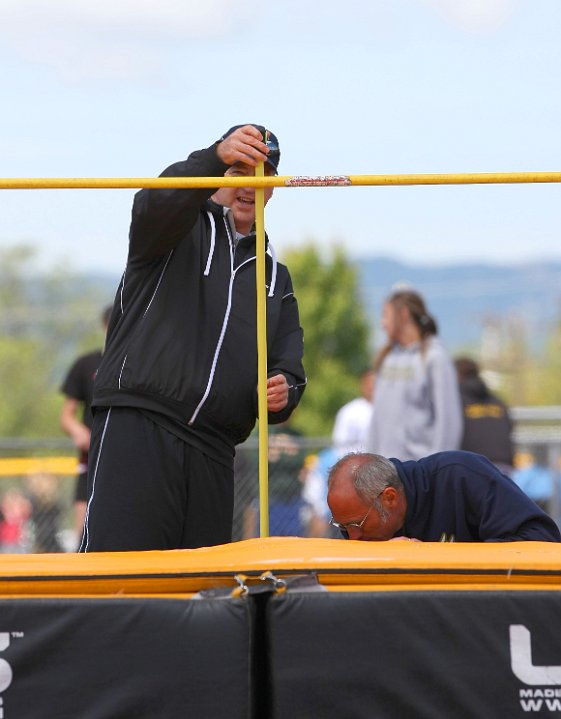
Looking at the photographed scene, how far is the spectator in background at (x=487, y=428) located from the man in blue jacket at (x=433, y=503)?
3505 millimetres

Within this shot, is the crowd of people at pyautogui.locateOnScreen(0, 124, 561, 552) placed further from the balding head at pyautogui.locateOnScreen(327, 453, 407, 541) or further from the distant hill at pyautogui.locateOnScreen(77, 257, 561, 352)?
the distant hill at pyautogui.locateOnScreen(77, 257, 561, 352)

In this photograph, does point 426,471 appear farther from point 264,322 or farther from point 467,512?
point 264,322

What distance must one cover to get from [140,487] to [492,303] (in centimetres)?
17011

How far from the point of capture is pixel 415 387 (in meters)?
6.92

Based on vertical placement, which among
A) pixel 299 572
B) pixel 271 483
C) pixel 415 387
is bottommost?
pixel 299 572

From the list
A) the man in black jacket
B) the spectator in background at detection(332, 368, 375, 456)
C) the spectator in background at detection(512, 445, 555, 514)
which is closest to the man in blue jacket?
the man in black jacket

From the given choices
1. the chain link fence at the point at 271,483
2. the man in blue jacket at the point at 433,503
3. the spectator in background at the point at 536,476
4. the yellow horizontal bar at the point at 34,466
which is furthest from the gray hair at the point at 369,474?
the yellow horizontal bar at the point at 34,466

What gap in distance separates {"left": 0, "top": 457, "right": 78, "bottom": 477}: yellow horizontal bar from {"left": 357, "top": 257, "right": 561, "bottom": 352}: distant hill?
9.04 feet

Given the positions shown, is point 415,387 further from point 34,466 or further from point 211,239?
point 34,466

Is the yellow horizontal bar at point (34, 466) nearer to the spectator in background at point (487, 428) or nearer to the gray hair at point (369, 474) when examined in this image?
the spectator in background at point (487, 428)

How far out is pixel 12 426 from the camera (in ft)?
149

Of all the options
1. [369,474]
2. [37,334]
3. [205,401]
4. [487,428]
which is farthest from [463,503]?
[37,334]

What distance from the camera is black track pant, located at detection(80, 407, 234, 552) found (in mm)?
3746

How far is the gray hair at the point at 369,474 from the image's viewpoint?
362 cm
